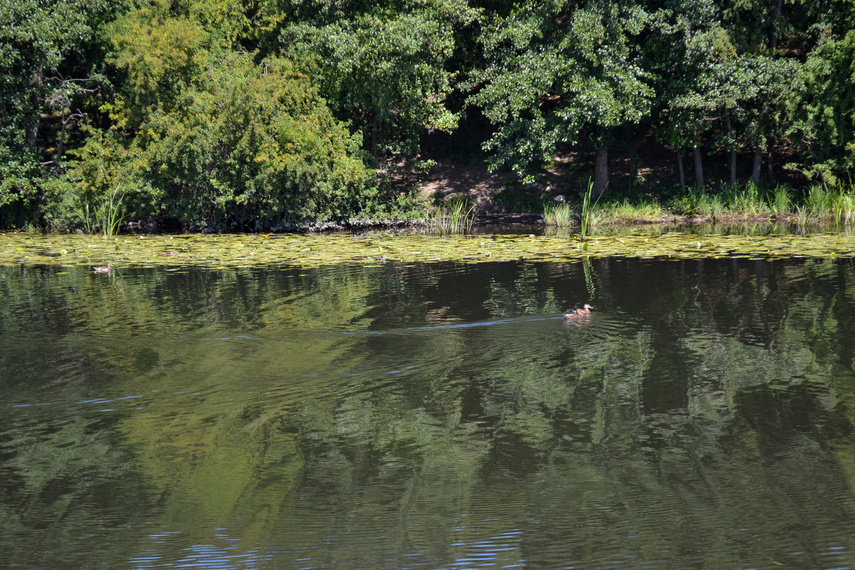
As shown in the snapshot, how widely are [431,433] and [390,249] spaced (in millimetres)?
10917

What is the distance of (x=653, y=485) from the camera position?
4742mm

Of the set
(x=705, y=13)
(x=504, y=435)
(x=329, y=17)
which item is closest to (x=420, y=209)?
(x=329, y=17)

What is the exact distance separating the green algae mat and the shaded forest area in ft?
7.94

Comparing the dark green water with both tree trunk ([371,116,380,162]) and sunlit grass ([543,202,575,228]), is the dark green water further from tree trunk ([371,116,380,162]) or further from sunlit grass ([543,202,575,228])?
tree trunk ([371,116,380,162])

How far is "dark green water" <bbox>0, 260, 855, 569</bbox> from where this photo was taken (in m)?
4.15

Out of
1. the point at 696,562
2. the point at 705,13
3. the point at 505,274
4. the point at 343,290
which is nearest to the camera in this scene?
the point at 696,562

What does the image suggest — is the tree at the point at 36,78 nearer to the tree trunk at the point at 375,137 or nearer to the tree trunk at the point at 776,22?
the tree trunk at the point at 375,137

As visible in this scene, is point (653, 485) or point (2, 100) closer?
point (653, 485)

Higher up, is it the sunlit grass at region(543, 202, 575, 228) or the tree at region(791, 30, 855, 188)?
the tree at region(791, 30, 855, 188)

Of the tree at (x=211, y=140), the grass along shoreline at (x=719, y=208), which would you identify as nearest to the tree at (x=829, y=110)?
the grass along shoreline at (x=719, y=208)

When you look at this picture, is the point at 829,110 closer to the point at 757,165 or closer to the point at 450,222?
the point at 757,165

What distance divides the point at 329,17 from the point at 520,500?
20107 mm

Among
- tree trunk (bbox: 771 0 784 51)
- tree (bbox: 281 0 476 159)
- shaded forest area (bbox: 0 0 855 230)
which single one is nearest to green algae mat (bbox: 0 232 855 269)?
shaded forest area (bbox: 0 0 855 230)

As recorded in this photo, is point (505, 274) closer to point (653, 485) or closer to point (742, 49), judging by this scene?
point (653, 485)
